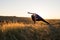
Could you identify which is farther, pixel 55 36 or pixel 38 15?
pixel 38 15

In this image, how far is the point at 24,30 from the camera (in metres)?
17.8

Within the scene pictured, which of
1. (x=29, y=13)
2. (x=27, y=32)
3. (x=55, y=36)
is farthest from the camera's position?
(x=29, y=13)

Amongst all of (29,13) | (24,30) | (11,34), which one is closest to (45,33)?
(24,30)

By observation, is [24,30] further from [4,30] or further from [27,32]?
[4,30]

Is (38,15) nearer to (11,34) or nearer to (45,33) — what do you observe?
(45,33)

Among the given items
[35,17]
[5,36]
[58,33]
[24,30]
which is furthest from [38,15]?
[5,36]

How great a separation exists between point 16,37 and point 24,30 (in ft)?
4.35

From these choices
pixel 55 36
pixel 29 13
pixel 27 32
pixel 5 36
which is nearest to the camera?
pixel 5 36

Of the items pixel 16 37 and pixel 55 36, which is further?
pixel 55 36

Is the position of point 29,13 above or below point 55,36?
above

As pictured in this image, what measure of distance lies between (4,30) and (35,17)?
8.39 m

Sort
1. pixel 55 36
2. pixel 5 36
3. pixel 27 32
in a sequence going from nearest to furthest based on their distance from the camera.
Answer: pixel 5 36 < pixel 27 32 < pixel 55 36

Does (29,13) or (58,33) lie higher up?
(29,13)

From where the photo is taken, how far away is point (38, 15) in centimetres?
2520
